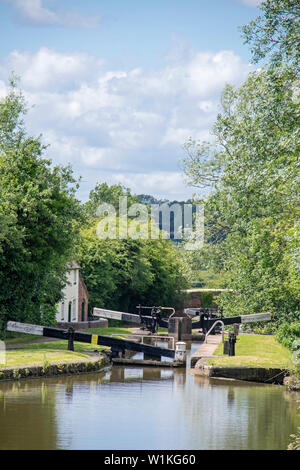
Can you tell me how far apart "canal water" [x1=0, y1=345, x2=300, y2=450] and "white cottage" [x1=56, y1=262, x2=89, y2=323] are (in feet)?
72.8

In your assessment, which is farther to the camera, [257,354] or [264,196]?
[257,354]

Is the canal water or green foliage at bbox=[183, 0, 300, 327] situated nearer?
the canal water

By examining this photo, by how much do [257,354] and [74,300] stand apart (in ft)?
71.1

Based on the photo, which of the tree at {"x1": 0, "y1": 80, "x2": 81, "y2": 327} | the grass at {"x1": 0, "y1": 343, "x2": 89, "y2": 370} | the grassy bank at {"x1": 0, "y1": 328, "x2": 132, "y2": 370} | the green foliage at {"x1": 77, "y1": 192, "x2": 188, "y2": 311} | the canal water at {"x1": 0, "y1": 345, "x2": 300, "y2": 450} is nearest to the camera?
the canal water at {"x1": 0, "y1": 345, "x2": 300, "y2": 450}

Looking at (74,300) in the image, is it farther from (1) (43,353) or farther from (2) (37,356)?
(2) (37,356)

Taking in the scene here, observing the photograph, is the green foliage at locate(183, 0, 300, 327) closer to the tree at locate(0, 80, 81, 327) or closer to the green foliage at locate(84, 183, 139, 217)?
the tree at locate(0, 80, 81, 327)

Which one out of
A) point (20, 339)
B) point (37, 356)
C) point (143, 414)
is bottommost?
point (143, 414)

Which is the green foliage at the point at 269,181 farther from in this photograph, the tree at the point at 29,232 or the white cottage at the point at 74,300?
the white cottage at the point at 74,300

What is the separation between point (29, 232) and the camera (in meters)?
27.2

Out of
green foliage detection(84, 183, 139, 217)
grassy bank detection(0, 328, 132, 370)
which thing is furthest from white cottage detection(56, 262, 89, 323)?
green foliage detection(84, 183, 139, 217)

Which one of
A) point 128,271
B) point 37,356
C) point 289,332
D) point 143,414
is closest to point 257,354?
point 289,332

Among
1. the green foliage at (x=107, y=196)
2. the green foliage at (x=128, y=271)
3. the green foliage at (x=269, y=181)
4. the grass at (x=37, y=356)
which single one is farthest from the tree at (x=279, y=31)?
the green foliage at (x=107, y=196)

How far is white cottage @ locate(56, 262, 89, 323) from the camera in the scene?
43.2m
